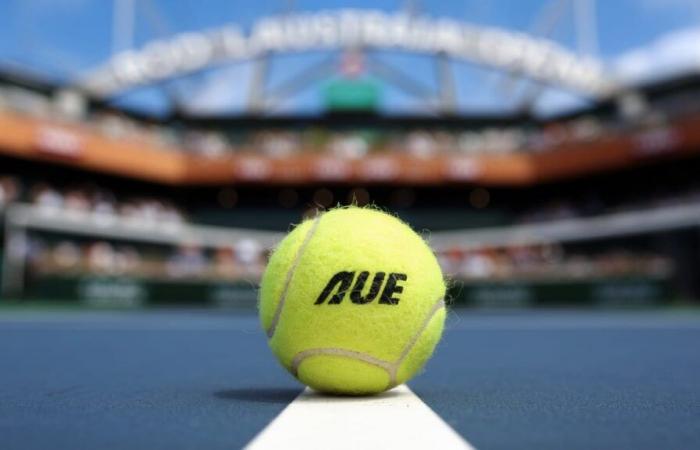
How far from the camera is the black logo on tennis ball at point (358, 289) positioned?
3604 millimetres

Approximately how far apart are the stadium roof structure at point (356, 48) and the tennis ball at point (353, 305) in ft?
102

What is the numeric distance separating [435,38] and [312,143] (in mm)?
7355

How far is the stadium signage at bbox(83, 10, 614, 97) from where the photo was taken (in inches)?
1332

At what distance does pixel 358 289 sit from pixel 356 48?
32.1m

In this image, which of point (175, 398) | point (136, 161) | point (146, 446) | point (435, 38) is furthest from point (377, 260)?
point (435, 38)

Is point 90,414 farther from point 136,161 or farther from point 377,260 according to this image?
point 136,161

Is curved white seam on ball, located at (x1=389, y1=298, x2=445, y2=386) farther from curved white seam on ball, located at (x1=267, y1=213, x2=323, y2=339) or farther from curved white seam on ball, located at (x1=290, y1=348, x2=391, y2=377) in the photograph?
curved white seam on ball, located at (x1=267, y1=213, x2=323, y2=339)

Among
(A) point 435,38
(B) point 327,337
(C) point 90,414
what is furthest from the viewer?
(A) point 435,38

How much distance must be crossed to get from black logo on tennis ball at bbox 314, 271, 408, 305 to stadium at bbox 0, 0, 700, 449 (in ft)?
1.63

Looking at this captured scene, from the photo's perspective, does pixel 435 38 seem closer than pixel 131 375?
No

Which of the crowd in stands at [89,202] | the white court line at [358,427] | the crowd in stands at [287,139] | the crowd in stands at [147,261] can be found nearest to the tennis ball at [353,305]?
the white court line at [358,427]

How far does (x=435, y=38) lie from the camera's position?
A: 3391cm

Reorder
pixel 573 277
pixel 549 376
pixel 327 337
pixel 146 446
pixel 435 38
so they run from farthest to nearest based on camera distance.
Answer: pixel 435 38 → pixel 573 277 → pixel 549 376 → pixel 327 337 → pixel 146 446

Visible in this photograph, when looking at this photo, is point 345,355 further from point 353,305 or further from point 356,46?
point 356,46
